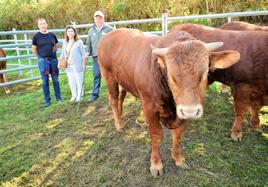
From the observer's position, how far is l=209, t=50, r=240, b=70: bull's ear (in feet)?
9.82

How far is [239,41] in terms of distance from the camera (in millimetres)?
4453

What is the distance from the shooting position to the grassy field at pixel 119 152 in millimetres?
3748

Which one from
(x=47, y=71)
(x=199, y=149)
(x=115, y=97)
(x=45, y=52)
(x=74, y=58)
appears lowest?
(x=199, y=149)

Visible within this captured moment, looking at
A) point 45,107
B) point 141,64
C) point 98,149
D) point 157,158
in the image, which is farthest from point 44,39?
point 157,158

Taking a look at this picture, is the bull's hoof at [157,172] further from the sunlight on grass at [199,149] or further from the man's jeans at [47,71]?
the man's jeans at [47,71]

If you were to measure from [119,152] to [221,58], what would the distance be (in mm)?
2013

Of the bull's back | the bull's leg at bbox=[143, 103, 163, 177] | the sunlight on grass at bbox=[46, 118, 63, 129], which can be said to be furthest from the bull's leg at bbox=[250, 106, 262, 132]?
the sunlight on grass at bbox=[46, 118, 63, 129]

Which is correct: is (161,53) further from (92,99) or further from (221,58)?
(92,99)

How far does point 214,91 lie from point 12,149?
3673mm

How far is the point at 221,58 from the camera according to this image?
302cm

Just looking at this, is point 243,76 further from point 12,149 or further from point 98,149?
point 12,149

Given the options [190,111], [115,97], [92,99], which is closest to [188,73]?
[190,111]

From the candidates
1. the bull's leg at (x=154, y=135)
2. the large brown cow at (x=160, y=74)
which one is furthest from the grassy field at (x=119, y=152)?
the large brown cow at (x=160, y=74)

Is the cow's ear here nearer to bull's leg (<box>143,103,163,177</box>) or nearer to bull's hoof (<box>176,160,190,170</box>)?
bull's leg (<box>143,103,163,177</box>)
